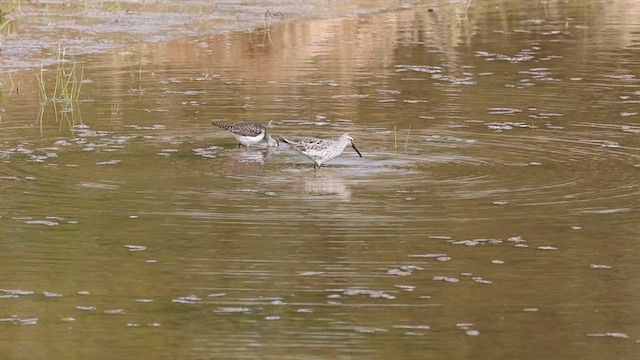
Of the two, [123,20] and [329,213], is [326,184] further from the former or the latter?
Result: [123,20]

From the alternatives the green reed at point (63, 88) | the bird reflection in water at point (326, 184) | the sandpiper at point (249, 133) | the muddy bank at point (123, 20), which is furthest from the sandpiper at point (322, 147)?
the muddy bank at point (123, 20)

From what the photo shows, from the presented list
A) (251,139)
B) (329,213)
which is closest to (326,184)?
(329,213)

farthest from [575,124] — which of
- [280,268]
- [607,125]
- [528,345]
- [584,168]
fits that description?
[528,345]

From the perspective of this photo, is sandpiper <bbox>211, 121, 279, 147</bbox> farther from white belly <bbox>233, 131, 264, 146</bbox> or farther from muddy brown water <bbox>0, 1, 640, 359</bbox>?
muddy brown water <bbox>0, 1, 640, 359</bbox>

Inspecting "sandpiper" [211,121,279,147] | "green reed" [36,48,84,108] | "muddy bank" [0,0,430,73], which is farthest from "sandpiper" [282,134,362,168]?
"muddy bank" [0,0,430,73]

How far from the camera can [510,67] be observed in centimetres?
2130

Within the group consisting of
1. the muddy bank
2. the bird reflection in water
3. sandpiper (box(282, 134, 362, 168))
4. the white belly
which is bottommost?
the bird reflection in water

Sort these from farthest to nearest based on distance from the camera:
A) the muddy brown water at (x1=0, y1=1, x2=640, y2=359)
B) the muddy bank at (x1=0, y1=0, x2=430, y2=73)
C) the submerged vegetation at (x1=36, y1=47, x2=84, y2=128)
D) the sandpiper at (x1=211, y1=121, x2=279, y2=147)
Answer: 1. the muddy bank at (x1=0, y1=0, x2=430, y2=73)
2. the submerged vegetation at (x1=36, y1=47, x2=84, y2=128)
3. the sandpiper at (x1=211, y1=121, x2=279, y2=147)
4. the muddy brown water at (x1=0, y1=1, x2=640, y2=359)

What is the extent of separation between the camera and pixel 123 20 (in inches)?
1032

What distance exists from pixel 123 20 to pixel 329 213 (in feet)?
48.6

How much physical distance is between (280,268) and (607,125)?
715cm

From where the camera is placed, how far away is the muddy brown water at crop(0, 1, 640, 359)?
9.09m

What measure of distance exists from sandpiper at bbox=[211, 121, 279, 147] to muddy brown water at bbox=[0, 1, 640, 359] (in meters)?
0.14

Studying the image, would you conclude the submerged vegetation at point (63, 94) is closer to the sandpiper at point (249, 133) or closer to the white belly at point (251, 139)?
the sandpiper at point (249, 133)
